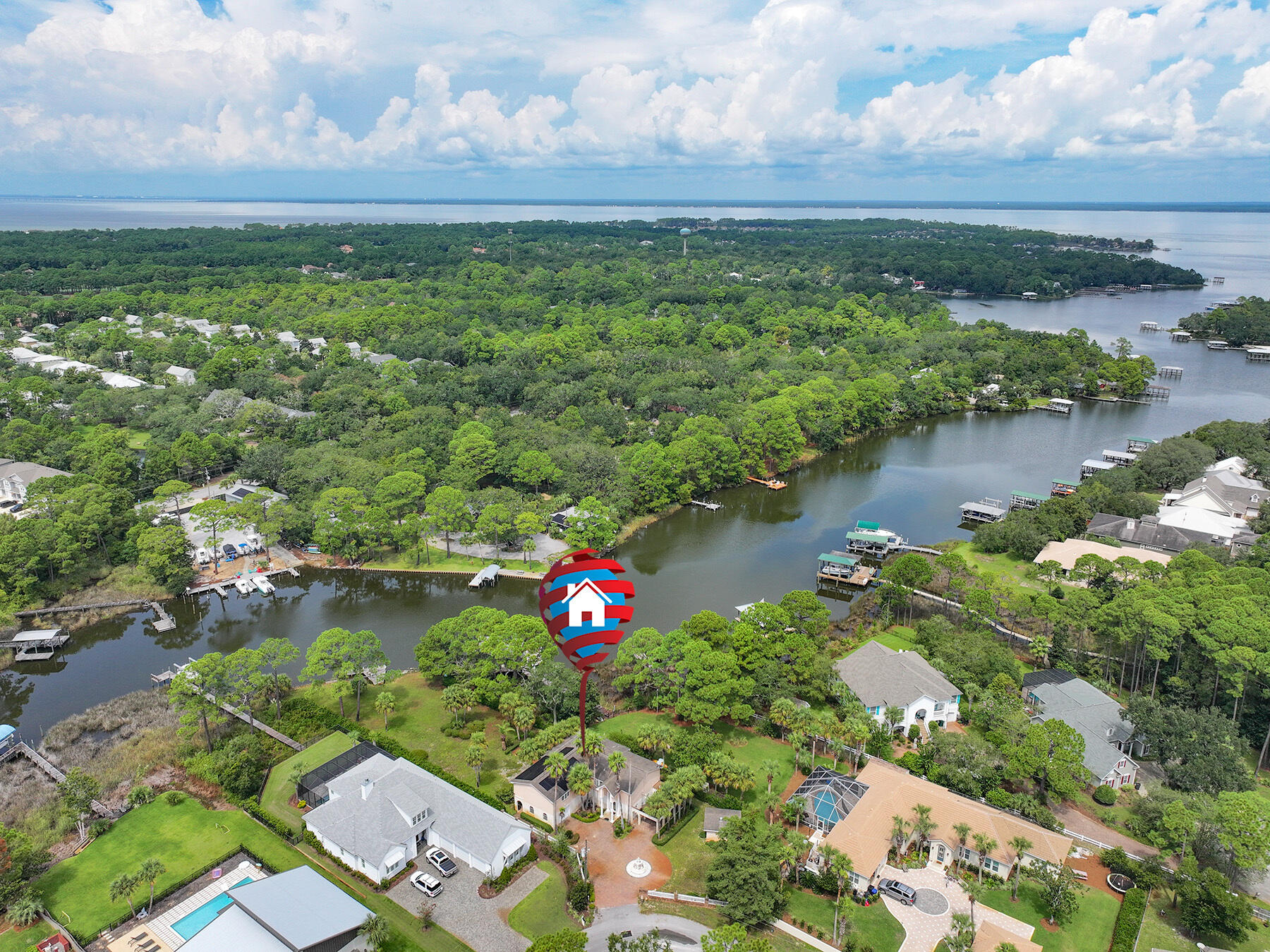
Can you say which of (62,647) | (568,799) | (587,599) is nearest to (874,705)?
(568,799)

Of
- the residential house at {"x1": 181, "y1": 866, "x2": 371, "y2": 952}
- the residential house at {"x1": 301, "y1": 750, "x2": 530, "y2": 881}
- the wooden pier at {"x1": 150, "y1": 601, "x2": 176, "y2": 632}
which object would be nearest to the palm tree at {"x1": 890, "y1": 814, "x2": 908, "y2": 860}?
the residential house at {"x1": 301, "y1": 750, "x2": 530, "y2": 881}

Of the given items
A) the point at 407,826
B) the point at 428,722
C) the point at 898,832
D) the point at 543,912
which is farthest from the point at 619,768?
the point at 428,722

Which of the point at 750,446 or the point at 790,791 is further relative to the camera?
the point at 750,446

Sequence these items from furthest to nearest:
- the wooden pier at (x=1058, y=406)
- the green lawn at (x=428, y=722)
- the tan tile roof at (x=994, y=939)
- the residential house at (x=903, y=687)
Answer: the wooden pier at (x=1058, y=406) < the residential house at (x=903, y=687) < the green lawn at (x=428, y=722) < the tan tile roof at (x=994, y=939)

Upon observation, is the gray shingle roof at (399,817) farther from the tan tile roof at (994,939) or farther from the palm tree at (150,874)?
the tan tile roof at (994,939)

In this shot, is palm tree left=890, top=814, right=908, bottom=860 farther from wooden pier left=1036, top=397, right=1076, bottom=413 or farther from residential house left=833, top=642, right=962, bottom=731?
wooden pier left=1036, top=397, right=1076, bottom=413

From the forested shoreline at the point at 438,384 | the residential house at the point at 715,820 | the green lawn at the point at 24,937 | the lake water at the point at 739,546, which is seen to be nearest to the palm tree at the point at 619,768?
the residential house at the point at 715,820

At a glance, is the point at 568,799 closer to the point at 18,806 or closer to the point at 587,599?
the point at 587,599
